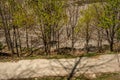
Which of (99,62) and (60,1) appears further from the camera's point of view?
(60,1)

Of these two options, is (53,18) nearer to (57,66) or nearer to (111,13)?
(111,13)

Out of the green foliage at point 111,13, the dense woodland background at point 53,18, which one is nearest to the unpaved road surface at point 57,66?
the green foliage at point 111,13

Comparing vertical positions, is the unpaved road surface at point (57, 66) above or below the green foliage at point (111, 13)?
below

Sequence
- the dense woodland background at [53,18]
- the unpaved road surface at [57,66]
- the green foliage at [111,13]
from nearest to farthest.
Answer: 1. the unpaved road surface at [57,66]
2. the green foliage at [111,13]
3. the dense woodland background at [53,18]

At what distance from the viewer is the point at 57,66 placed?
52.1 ft

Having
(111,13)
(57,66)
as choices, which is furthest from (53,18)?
(57,66)

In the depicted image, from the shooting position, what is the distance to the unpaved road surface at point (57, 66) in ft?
49.5

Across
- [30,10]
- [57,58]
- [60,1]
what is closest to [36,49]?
[30,10]

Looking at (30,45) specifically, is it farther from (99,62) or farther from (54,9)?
(99,62)

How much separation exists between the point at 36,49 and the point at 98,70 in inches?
758

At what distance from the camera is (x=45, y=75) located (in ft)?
48.9

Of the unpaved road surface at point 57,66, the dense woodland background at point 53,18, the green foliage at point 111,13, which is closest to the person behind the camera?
the unpaved road surface at point 57,66

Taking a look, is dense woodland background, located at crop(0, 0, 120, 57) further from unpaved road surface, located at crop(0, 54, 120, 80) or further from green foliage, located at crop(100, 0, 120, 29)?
unpaved road surface, located at crop(0, 54, 120, 80)

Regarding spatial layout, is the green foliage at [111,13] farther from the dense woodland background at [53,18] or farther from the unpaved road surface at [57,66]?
the unpaved road surface at [57,66]
